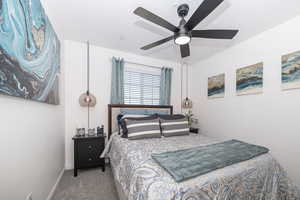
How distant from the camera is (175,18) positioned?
1.79 metres

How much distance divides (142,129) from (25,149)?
1425 millimetres

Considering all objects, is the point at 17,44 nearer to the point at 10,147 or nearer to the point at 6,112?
the point at 6,112

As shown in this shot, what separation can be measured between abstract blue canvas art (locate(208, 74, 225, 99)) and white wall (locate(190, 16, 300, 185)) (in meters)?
0.10

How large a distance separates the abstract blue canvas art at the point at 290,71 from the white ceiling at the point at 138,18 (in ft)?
2.00

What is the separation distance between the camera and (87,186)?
1.86 metres

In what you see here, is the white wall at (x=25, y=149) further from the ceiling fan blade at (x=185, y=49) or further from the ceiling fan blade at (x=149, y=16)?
the ceiling fan blade at (x=185, y=49)

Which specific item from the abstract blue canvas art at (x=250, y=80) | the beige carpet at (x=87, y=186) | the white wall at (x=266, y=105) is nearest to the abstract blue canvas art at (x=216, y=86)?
the white wall at (x=266, y=105)

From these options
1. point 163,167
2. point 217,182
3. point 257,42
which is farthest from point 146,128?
point 257,42

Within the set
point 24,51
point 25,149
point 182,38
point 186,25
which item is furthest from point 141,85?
point 25,149

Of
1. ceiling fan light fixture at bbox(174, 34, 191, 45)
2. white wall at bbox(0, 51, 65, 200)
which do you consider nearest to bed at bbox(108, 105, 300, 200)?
white wall at bbox(0, 51, 65, 200)

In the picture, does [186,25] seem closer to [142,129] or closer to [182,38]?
[182,38]

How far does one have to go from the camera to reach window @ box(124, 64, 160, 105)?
117 inches

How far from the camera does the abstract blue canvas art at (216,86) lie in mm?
2760

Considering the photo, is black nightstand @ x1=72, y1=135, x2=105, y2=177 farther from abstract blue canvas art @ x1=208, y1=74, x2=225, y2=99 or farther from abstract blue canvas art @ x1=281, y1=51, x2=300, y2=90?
abstract blue canvas art @ x1=281, y1=51, x2=300, y2=90
